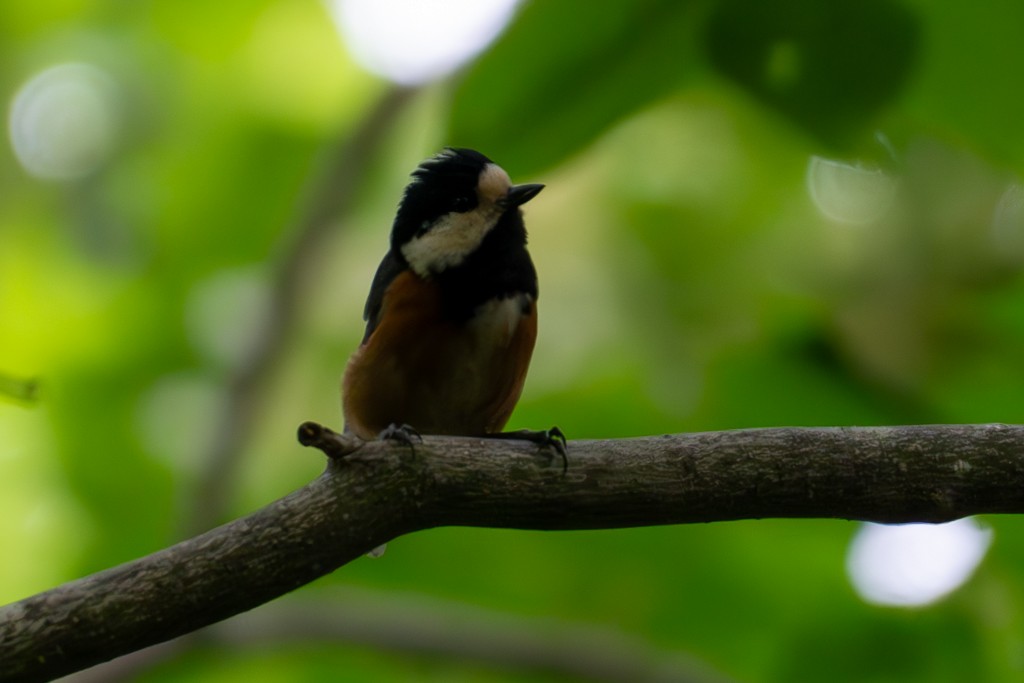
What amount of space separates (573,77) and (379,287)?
937 millimetres

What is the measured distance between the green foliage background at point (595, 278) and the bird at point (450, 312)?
0.67 feet

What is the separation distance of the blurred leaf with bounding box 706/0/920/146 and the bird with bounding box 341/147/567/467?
0.80 metres

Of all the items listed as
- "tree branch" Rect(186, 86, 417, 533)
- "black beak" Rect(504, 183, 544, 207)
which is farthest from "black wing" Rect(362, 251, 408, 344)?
"tree branch" Rect(186, 86, 417, 533)

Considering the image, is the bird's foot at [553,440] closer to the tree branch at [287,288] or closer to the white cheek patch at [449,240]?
the white cheek patch at [449,240]

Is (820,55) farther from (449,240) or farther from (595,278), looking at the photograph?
(595,278)

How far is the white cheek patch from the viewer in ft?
10.2

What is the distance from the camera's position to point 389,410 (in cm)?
307

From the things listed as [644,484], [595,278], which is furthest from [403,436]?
[595,278]

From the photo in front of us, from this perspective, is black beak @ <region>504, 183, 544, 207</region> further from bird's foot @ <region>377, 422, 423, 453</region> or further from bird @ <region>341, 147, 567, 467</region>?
bird's foot @ <region>377, 422, 423, 453</region>

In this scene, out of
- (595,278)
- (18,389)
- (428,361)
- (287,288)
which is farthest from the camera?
(595,278)

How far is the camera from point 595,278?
5379 mm

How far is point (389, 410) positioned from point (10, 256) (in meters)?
4.41

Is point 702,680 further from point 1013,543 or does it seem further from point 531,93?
Answer: point 531,93

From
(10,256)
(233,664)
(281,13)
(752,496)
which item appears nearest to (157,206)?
(10,256)
